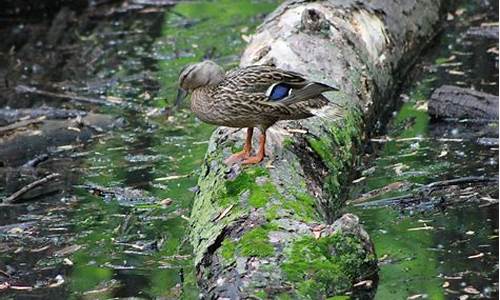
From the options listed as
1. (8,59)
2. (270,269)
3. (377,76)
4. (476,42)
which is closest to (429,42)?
(476,42)

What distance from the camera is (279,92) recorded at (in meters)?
7.09

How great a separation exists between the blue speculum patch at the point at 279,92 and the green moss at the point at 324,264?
1239 millimetres

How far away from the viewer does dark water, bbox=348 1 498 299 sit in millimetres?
6250

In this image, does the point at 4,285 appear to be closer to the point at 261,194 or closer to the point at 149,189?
the point at 261,194

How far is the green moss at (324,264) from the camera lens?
234 inches

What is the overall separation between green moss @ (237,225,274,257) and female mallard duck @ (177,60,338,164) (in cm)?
84

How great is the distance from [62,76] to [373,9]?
4008 mm

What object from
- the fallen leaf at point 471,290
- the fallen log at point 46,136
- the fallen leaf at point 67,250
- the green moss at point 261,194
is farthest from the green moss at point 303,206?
the fallen log at point 46,136

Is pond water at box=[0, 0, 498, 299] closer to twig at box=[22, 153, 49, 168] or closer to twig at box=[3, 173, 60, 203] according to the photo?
twig at box=[3, 173, 60, 203]

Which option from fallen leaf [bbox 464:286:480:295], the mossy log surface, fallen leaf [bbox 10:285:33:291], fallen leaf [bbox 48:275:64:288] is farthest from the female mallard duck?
fallen leaf [bbox 464:286:480:295]

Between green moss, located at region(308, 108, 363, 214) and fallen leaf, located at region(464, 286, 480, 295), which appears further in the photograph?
green moss, located at region(308, 108, 363, 214)

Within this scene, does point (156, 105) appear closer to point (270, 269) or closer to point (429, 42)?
point (429, 42)

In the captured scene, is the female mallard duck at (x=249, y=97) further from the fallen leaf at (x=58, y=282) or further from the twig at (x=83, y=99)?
the twig at (x=83, y=99)

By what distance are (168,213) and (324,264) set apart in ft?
6.99
